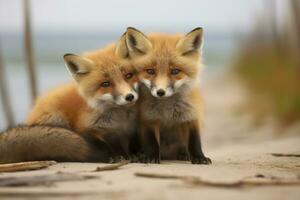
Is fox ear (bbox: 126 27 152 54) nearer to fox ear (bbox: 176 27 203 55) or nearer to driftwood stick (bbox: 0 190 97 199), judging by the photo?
fox ear (bbox: 176 27 203 55)

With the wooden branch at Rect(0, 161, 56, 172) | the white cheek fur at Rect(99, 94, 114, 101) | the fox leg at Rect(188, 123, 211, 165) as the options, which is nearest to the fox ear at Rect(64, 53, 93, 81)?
the white cheek fur at Rect(99, 94, 114, 101)

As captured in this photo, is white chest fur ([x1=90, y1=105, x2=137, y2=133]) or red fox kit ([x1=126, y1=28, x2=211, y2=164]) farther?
white chest fur ([x1=90, y1=105, x2=137, y2=133])

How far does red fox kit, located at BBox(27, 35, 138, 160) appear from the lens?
5941mm

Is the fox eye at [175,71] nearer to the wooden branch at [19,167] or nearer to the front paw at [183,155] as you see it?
the front paw at [183,155]

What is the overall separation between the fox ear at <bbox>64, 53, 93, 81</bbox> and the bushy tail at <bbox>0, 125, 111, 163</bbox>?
2.30 feet

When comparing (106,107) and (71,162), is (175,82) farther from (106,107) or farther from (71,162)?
(71,162)

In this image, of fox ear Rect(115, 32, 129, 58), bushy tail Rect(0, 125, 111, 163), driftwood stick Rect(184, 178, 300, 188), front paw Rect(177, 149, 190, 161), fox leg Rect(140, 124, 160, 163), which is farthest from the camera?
front paw Rect(177, 149, 190, 161)

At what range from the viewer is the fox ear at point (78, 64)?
20.1 feet

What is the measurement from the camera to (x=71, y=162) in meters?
5.68

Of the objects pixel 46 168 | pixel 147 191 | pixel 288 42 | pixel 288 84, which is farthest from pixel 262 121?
pixel 147 191

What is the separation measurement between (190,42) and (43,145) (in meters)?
1.69

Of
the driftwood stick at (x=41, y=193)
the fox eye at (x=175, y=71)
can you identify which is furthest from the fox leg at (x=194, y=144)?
the driftwood stick at (x=41, y=193)

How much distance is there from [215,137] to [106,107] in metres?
6.69

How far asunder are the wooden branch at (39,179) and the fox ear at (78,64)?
1767mm
